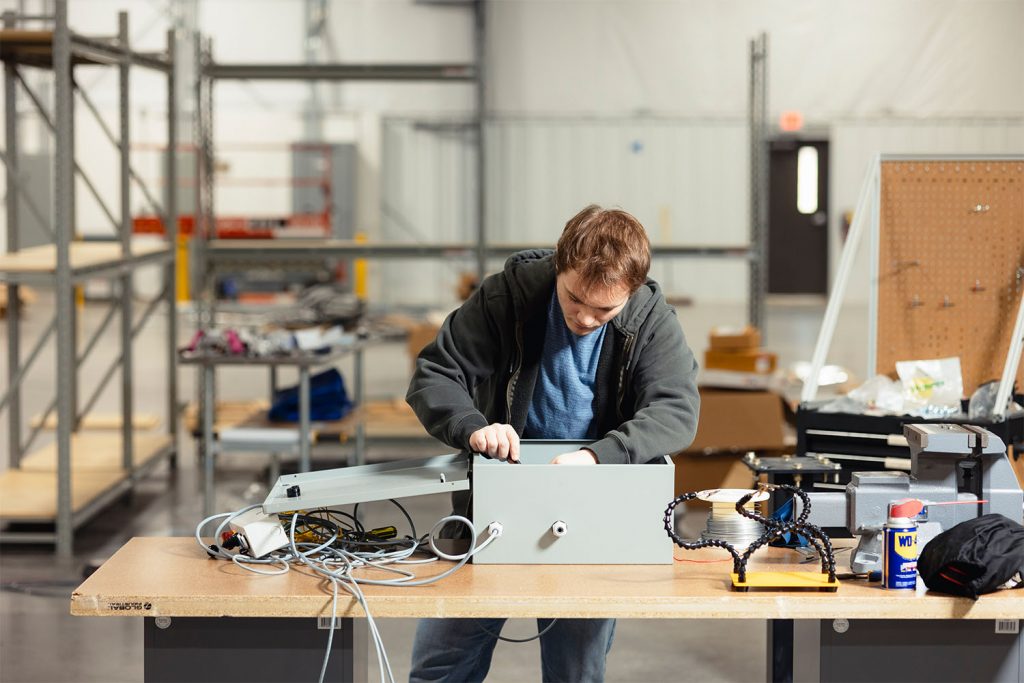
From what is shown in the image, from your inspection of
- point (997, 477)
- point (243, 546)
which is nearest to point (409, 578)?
point (243, 546)

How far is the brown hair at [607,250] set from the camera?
2.10 metres

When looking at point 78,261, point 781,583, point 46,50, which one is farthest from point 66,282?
point 781,583

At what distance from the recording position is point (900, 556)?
201 centimetres

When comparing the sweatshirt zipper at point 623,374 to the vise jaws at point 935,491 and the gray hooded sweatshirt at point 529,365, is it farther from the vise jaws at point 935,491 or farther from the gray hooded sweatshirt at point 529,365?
the vise jaws at point 935,491

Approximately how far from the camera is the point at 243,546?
2199mm

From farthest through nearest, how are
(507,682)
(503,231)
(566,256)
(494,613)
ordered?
(503,231), (507,682), (566,256), (494,613)

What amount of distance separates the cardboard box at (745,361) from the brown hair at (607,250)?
379 cm

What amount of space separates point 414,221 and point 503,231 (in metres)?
1.08

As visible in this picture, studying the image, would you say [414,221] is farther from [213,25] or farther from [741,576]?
[741,576]

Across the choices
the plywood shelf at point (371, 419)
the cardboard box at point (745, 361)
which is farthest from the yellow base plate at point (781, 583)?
the cardboard box at point (745, 361)

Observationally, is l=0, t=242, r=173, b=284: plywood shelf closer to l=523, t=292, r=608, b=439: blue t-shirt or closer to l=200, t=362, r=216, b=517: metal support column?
l=200, t=362, r=216, b=517: metal support column

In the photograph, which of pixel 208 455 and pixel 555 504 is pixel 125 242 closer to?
pixel 208 455

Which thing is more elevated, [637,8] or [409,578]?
[637,8]

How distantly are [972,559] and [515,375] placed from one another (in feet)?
2.94
